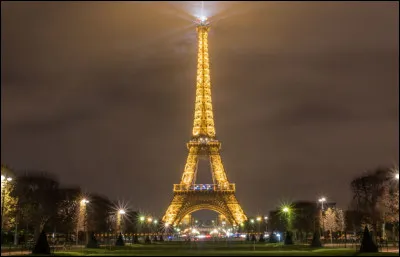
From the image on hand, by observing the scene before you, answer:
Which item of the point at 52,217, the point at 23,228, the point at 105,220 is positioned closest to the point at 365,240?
the point at 52,217

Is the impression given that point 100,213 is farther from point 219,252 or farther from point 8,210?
point 219,252

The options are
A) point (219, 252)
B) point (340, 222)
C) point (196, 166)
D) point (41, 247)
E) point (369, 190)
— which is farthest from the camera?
point (196, 166)

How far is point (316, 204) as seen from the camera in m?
122

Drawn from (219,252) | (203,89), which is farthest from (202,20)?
(219,252)

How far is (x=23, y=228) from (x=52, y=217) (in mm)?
8736

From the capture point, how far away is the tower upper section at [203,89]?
114 metres

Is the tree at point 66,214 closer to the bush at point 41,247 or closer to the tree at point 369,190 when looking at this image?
the bush at point 41,247

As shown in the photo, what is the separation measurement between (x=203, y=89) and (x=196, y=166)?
51.7 feet

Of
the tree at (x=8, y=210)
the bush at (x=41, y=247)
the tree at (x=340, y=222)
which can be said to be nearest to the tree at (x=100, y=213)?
the tree at (x=8, y=210)

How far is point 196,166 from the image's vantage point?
114062 mm

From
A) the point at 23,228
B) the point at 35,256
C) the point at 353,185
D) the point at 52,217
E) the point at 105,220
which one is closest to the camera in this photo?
the point at 35,256

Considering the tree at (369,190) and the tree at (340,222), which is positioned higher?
the tree at (369,190)

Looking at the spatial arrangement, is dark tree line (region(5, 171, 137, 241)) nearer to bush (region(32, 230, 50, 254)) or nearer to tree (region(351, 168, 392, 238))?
bush (region(32, 230, 50, 254))

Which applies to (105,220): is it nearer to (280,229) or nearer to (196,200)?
(196,200)
